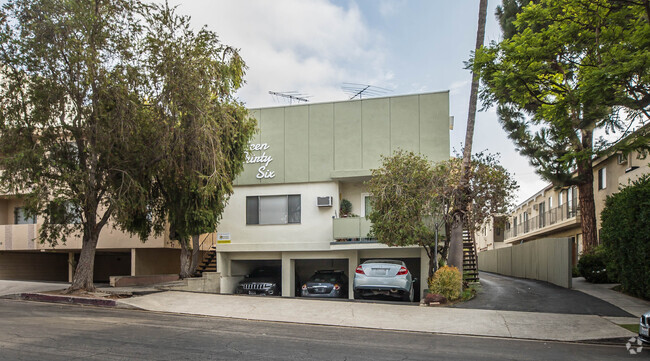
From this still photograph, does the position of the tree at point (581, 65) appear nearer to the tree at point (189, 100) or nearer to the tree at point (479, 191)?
the tree at point (479, 191)

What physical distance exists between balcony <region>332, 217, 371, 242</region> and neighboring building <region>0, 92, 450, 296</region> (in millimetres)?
41

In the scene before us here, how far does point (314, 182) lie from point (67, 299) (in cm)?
1101

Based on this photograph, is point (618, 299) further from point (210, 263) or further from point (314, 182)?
point (210, 263)

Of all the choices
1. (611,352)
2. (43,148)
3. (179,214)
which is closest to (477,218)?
(611,352)

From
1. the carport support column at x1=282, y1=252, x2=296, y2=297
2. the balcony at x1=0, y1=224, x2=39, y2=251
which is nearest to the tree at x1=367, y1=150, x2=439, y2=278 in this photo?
the carport support column at x1=282, y1=252, x2=296, y2=297

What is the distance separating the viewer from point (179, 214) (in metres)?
19.0

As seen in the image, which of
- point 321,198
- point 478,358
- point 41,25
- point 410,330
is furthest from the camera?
point 321,198

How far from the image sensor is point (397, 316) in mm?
12828

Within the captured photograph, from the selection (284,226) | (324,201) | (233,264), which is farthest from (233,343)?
(233,264)

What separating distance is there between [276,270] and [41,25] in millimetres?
14505

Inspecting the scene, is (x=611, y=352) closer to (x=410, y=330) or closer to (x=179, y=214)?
(x=410, y=330)

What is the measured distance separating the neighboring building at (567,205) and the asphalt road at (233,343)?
9422 millimetres

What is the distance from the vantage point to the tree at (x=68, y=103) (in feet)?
46.7

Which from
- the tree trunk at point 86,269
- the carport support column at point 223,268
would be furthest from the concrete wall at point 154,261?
the tree trunk at point 86,269
